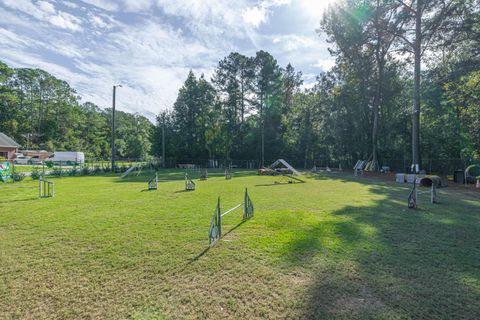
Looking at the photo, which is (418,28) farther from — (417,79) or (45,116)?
(45,116)

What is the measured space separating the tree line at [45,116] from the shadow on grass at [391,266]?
44.5m

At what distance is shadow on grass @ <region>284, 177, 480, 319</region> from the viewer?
3.02 metres

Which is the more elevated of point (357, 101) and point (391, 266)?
point (357, 101)

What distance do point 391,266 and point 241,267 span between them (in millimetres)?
2638

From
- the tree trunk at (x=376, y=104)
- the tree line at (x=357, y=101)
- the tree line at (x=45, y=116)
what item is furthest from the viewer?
the tree line at (x=45, y=116)

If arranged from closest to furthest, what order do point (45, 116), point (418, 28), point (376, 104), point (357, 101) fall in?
point (418, 28) < point (376, 104) < point (357, 101) < point (45, 116)

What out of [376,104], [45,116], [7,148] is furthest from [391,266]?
[45,116]

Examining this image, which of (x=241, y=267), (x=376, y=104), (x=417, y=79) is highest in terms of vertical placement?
(x=417, y=79)

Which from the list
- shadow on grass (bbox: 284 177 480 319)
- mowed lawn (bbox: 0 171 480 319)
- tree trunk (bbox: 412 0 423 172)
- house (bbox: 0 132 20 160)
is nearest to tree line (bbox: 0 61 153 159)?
house (bbox: 0 132 20 160)

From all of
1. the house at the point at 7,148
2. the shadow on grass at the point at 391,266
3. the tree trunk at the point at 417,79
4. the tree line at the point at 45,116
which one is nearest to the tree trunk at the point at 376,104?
the tree trunk at the point at 417,79

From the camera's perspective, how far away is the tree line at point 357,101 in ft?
65.4

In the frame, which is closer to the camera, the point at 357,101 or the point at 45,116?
the point at 357,101

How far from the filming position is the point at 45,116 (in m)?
50.5

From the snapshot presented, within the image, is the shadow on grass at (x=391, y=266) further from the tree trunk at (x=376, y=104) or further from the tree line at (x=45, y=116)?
the tree line at (x=45, y=116)
